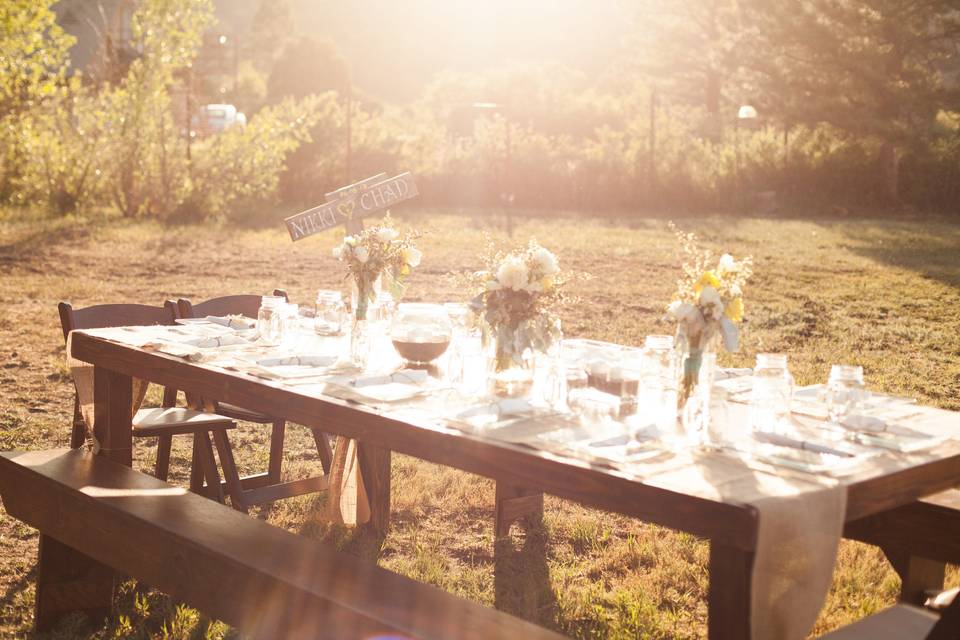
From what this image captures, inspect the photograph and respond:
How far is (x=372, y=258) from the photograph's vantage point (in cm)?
361

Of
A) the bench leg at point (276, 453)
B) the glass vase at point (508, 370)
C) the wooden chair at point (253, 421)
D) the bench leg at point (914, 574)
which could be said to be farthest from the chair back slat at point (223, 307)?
the bench leg at point (914, 574)

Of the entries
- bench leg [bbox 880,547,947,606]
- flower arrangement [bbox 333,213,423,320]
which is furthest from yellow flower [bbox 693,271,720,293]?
flower arrangement [bbox 333,213,423,320]

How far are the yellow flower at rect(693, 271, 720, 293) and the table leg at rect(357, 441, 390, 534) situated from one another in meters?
2.04

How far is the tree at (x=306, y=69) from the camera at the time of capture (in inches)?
1410

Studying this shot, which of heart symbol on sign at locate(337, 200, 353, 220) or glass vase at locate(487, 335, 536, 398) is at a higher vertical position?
Answer: heart symbol on sign at locate(337, 200, 353, 220)

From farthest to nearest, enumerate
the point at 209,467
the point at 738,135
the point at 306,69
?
1. the point at 306,69
2. the point at 738,135
3. the point at 209,467

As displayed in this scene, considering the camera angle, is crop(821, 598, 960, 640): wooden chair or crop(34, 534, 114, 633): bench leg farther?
crop(34, 534, 114, 633): bench leg

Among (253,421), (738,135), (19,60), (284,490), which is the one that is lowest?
(284,490)

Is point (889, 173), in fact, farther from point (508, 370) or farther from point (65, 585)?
point (65, 585)

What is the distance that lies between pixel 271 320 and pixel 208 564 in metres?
1.18

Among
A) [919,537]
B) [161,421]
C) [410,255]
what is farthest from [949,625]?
[161,421]

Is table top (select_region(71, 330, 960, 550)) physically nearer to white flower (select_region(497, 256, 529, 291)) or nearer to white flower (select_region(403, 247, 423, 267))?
white flower (select_region(497, 256, 529, 291))

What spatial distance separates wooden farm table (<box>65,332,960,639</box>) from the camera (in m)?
2.01

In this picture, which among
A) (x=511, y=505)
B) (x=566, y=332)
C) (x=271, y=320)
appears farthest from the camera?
(x=566, y=332)
